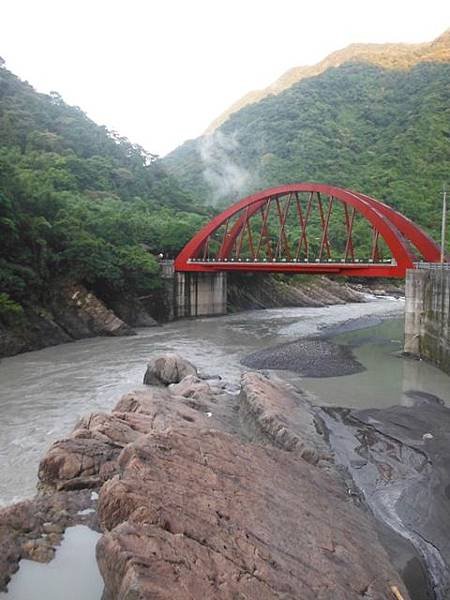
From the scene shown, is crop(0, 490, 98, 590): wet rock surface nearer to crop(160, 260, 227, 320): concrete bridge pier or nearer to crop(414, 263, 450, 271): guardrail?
crop(414, 263, 450, 271): guardrail

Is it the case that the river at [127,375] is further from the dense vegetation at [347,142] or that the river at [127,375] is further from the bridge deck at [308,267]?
the dense vegetation at [347,142]

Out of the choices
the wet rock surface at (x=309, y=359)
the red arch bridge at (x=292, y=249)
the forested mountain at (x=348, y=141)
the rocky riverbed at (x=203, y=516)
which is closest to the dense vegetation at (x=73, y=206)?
the red arch bridge at (x=292, y=249)

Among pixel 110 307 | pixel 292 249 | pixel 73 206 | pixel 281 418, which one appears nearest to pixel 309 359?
pixel 281 418

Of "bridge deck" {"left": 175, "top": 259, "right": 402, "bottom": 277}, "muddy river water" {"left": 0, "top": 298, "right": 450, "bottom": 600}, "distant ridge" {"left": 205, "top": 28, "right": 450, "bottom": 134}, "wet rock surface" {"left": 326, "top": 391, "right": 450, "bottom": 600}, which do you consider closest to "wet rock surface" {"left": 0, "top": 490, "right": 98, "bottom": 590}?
"muddy river water" {"left": 0, "top": 298, "right": 450, "bottom": 600}

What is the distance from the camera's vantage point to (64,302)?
3394cm

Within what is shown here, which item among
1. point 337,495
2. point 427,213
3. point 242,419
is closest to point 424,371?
point 242,419

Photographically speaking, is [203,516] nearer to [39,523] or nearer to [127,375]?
[39,523]

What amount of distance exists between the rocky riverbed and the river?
2205mm

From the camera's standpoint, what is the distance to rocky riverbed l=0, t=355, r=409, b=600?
21.8 ft

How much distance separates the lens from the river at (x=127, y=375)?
14742mm

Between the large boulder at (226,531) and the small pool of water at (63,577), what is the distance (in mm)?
1047

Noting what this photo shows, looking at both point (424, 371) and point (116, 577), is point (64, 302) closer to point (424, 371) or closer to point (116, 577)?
point (424, 371)

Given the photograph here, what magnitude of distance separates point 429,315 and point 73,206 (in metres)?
32.7

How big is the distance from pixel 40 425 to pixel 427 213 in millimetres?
75429
